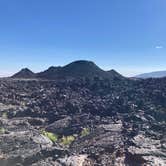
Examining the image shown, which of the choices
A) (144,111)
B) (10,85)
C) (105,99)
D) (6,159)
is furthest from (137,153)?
(10,85)

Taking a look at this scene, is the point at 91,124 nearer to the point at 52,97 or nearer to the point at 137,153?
the point at 137,153

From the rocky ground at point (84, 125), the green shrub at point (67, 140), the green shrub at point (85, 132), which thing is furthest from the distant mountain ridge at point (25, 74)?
the green shrub at point (67, 140)

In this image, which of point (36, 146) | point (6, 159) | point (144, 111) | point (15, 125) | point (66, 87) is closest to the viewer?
point (6, 159)

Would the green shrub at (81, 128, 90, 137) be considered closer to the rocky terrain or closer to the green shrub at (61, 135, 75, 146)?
the rocky terrain

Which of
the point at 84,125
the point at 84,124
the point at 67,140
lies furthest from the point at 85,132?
the point at 84,124

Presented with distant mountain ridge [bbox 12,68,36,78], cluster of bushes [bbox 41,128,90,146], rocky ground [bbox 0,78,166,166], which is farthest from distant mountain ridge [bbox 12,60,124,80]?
cluster of bushes [bbox 41,128,90,146]

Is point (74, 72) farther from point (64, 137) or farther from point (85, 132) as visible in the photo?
point (64, 137)
